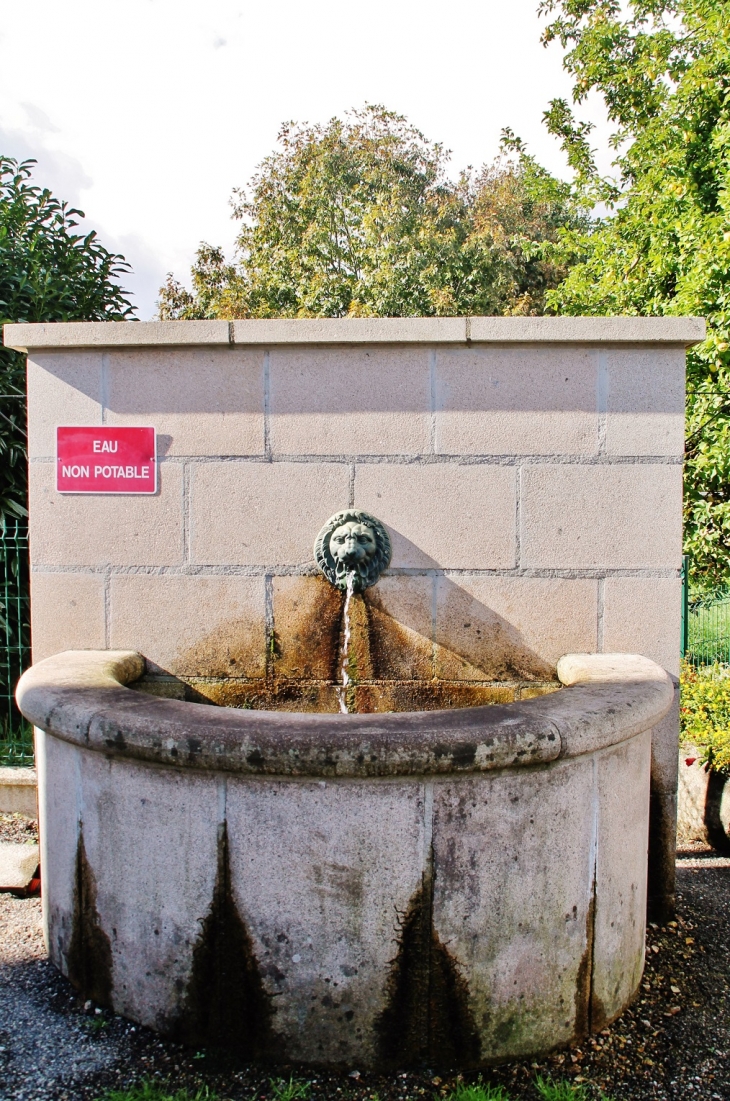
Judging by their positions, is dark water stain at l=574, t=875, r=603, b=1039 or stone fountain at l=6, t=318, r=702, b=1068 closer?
dark water stain at l=574, t=875, r=603, b=1039

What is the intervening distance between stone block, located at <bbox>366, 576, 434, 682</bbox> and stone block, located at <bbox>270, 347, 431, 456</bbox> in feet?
1.88

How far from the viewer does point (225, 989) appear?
7.07ft

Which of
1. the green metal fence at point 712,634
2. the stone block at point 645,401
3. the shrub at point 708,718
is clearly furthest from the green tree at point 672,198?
the stone block at point 645,401

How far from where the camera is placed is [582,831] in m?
2.25

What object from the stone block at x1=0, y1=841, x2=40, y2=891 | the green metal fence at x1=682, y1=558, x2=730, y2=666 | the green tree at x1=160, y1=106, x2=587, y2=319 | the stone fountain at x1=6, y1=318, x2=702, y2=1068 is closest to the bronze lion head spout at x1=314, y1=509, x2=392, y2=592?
the stone fountain at x1=6, y1=318, x2=702, y2=1068

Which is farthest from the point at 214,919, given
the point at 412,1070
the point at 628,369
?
the point at 628,369

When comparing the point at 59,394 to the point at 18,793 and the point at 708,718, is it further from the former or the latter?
the point at 708,718

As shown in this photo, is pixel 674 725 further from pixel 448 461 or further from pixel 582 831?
pixel 448 461

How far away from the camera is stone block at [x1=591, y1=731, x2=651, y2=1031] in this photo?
232cm

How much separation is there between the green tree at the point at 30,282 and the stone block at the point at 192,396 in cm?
229

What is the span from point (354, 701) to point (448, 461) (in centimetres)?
110

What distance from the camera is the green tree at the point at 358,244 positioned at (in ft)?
49.7

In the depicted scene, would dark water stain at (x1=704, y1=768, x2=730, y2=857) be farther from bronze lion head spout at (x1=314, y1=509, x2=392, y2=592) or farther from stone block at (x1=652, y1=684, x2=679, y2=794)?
bronze lion head spout at (x1=314, y1=509, x2=392, y2=592)

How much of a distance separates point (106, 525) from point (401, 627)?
4.50 feet
